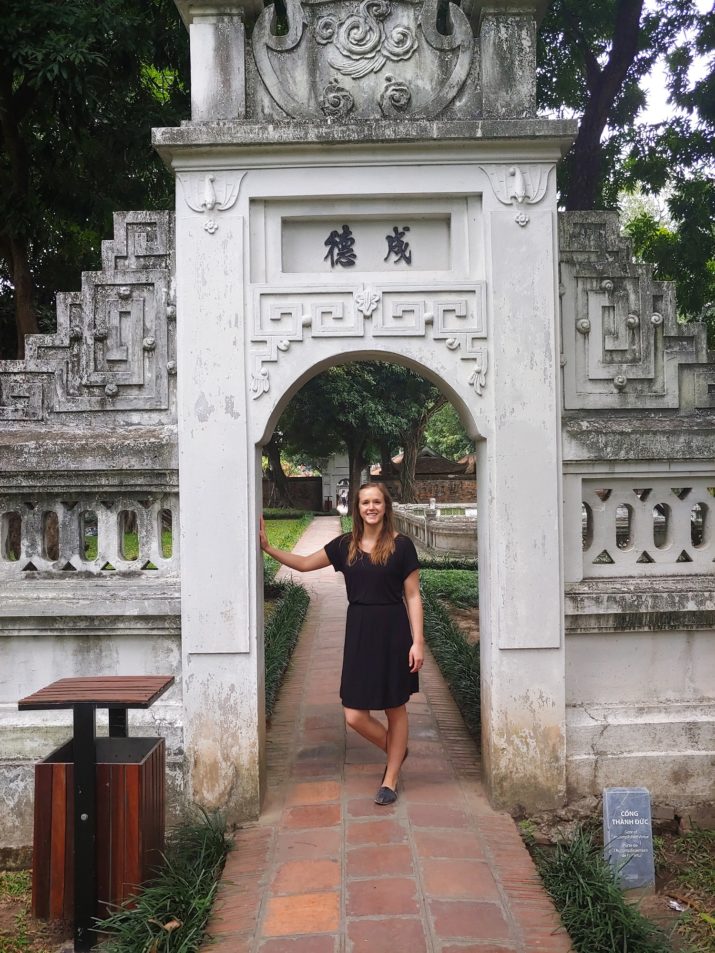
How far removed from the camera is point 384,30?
449 centimetres

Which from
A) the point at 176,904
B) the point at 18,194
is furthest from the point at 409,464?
the point at 176,904

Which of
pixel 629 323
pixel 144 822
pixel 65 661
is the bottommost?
pixel 144 822

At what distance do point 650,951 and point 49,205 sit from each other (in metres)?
9.02

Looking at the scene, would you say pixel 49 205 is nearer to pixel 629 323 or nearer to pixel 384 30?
pixel 384 30

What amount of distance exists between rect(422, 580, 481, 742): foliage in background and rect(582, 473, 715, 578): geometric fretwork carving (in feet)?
5.64

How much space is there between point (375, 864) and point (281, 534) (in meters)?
17.6

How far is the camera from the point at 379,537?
4.56 m

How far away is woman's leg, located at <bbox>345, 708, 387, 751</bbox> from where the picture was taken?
4.46 m

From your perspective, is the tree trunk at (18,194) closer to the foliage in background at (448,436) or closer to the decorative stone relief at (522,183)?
the decorative stone relief at (522,183)

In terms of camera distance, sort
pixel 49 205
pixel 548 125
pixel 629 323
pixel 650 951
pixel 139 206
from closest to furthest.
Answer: pixel 650 951
pixel 548 125
pixel 629 323
pixel 49 205
pixel 139 206

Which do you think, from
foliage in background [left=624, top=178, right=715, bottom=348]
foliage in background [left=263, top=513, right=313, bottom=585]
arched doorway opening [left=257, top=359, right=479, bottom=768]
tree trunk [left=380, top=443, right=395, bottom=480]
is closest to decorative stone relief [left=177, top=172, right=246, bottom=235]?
foliage in background [left=624, top=178, right=715, bottom=348]

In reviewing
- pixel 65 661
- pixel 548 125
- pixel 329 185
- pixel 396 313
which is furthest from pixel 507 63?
pixel 65 661

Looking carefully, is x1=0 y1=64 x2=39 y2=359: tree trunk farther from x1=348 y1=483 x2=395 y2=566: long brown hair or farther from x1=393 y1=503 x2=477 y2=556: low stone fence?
x1=393 y1=503 x2=477 y2=556: low stone fence

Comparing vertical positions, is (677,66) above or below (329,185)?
above
